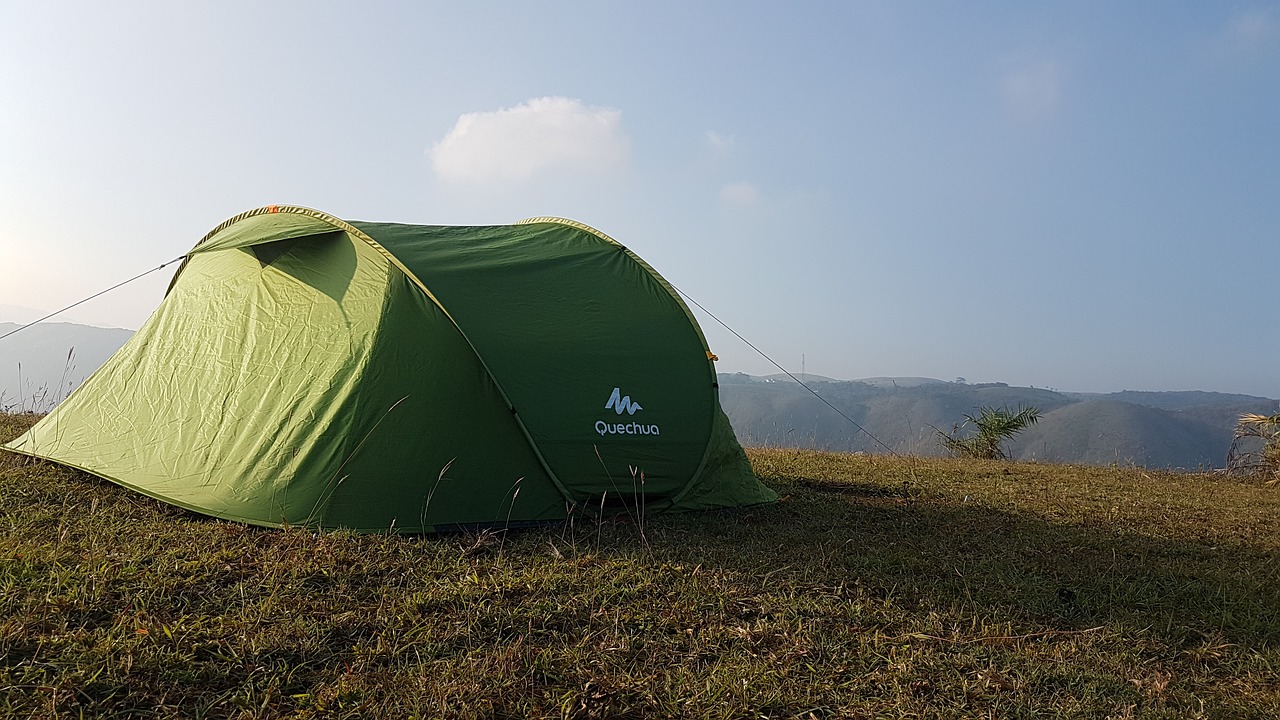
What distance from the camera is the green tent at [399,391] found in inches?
186

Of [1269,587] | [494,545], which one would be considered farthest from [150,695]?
[1269,587]

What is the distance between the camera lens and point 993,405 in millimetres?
13133

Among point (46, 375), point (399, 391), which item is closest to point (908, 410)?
point (46, 375)

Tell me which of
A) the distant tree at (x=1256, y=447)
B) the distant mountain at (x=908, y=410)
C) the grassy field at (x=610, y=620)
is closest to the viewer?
the grassy field at (x=610, y=620)

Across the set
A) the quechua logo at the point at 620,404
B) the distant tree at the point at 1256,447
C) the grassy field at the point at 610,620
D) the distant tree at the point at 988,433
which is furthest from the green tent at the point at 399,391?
the distant tree at the point at 1256,447

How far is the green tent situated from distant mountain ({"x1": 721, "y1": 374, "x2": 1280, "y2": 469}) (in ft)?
4.96

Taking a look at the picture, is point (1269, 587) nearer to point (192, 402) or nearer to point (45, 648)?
point (45, 648)

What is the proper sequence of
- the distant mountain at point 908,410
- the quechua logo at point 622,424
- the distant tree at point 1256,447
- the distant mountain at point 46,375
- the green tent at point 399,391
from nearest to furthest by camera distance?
the green tent at point 399,391, the quechua logo at point 622,424, the distant mountain at point 46,375, the distant mountain at point 908,410, the distant tree at point 1256,447

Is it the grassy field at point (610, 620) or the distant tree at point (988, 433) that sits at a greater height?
the distant tree at point (988, 433)

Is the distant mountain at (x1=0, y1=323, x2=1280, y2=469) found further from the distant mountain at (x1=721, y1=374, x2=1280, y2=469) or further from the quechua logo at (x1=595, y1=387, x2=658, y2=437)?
the quechua logo at (x1=595, y1=387, x2=658, y2=437)

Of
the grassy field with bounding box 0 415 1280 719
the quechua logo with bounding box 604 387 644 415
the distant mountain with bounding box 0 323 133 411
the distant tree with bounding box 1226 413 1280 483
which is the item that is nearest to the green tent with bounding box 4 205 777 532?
the quechua logo with bounding box 604 387 644 415

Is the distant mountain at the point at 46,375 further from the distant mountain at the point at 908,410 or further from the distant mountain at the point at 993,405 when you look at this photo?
the distant mountain at the point at 993,405

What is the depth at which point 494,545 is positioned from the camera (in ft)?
14.8

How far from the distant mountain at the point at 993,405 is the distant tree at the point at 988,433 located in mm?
288
